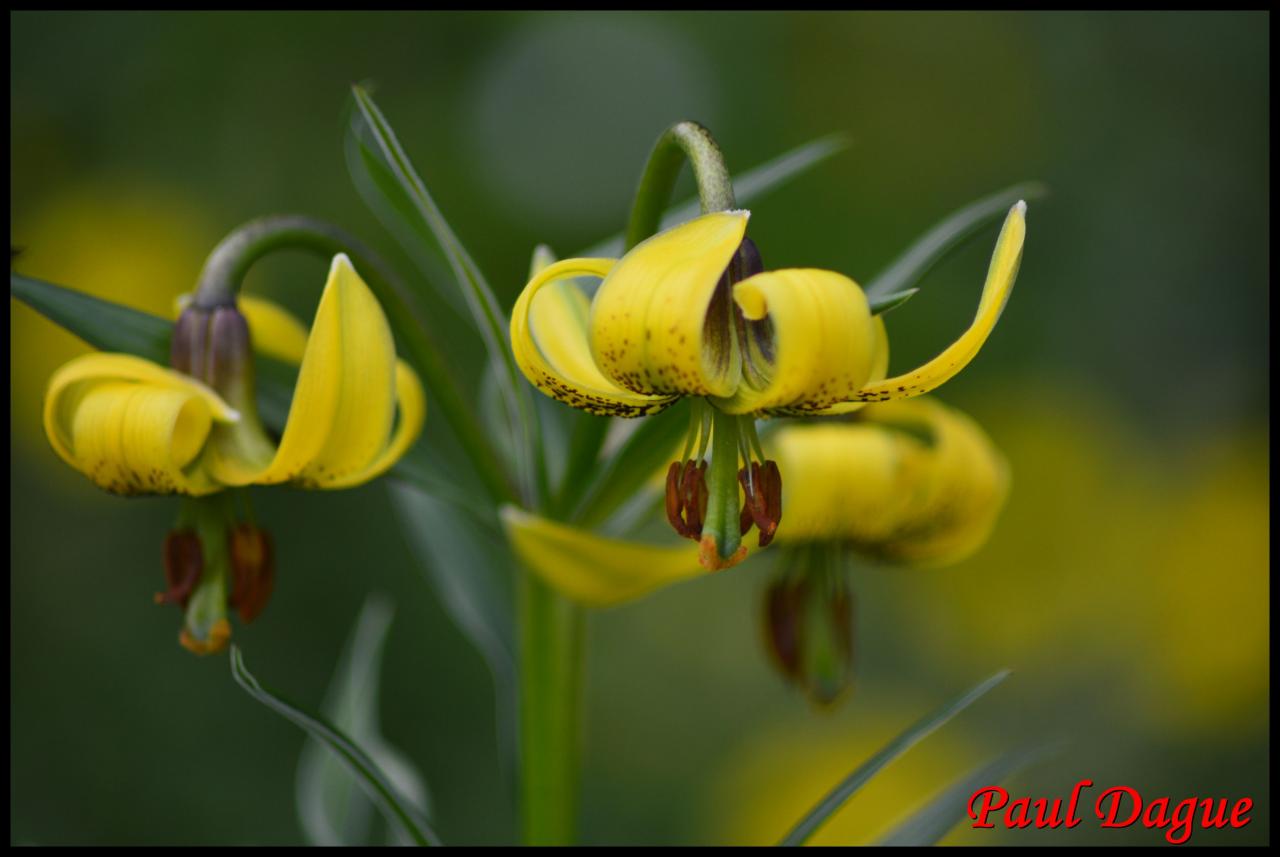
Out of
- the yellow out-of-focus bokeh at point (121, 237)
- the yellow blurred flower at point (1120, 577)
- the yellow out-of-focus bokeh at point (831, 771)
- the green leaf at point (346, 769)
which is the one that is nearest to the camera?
the green leaf at point (346, 769)

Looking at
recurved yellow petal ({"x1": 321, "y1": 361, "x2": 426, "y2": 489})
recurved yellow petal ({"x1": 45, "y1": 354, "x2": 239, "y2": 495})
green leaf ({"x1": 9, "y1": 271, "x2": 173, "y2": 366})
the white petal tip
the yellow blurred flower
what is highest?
green leaf ({"x1": 9, "y1": 271, "x2": 173, "y2": 366})

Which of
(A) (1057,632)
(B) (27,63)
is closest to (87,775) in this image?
(B) (27,63)

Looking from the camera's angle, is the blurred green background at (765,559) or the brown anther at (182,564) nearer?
the brown anther at (182,564)

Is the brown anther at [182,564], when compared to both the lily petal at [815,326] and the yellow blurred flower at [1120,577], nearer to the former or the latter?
the lily petal at [815,326]

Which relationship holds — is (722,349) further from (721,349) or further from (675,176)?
(675,176)

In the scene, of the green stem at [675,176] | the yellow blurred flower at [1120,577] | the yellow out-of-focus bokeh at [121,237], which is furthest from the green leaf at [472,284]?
the yellow out-of-focus bokeh at [121,237]

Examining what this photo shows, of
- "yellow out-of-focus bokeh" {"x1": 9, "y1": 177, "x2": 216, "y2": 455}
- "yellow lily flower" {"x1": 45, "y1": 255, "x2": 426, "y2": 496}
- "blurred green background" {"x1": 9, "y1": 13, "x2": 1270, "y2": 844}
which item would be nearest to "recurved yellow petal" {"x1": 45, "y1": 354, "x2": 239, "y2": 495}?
"yellow lily flower" {"x1": 45, "y1": 255, "x2": 426, "y2": 496}

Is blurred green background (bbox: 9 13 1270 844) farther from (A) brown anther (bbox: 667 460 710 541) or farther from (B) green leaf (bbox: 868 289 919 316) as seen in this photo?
(B) green leaf (bbox: 868 289 919 316)

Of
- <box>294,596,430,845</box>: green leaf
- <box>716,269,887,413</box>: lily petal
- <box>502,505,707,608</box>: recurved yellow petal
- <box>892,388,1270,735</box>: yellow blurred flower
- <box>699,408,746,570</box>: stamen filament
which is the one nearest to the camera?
<box>716,269,887,413</box>: lily petal
